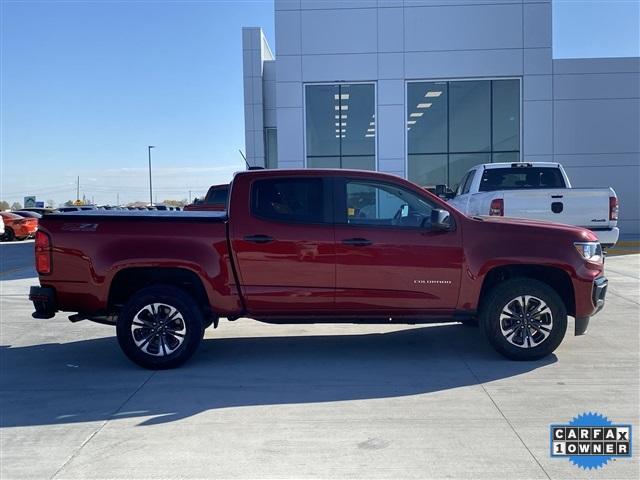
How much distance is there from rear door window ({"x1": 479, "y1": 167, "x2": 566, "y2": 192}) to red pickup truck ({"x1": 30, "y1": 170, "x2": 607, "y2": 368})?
5.64m

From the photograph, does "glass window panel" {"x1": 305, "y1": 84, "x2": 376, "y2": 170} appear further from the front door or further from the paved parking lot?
the front door

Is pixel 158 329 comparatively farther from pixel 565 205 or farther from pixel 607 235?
pixel 607 235

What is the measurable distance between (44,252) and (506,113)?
59.1ft

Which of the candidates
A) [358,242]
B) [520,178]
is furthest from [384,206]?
[520,178]

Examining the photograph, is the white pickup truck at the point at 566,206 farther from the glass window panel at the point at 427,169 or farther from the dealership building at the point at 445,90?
the glass window panel at the point at 427,169

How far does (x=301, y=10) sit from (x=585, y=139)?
10781 mm

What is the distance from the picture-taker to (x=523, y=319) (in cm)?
629

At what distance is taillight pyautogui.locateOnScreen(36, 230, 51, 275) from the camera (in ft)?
20.5

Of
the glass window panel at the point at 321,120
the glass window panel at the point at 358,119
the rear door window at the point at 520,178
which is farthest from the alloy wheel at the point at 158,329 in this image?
the glass window panel at the point at 358,119

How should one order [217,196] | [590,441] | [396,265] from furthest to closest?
1. [217,196]
2. [396,265]
3. [590,441]

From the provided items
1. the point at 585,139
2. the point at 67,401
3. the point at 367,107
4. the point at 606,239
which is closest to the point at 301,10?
the point at 367,107

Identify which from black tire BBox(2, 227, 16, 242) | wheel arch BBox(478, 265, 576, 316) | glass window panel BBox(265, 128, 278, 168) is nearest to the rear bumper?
wheel arch BBox(478, 265, 576, 316)

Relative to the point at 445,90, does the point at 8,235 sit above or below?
below

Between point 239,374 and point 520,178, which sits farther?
point 520,178
